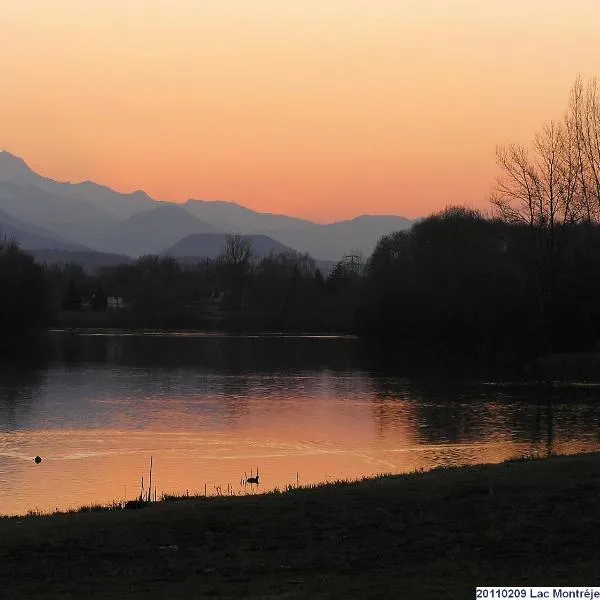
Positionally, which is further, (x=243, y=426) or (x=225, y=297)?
(x=225, y=297)

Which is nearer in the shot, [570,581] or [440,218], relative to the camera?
[570,581]

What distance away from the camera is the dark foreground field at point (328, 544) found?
10.0 m

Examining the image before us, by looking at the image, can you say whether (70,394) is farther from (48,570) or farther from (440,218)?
(440,218)

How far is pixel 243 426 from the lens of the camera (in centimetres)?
3266

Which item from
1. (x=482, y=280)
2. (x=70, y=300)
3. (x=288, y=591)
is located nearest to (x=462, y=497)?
(x=288, y=591)

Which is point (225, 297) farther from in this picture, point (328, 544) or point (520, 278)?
point (328, 544)

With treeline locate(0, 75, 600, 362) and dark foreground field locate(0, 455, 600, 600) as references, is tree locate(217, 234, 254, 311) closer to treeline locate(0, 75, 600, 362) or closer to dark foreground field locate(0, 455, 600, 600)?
treeline locate(0, 75, 600, 362)

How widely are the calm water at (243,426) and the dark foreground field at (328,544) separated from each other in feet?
20.4

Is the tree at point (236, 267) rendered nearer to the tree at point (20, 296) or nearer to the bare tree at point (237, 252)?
the bare tree at point (237, 252)

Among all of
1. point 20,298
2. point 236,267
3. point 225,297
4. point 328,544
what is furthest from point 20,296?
point 328,544

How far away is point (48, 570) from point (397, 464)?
15.2m

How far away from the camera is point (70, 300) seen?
511 feet

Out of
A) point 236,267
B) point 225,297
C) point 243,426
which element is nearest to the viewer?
point 243,426

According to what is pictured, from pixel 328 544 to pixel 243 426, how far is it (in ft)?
68.3
